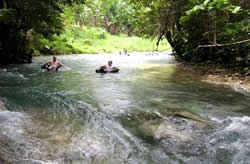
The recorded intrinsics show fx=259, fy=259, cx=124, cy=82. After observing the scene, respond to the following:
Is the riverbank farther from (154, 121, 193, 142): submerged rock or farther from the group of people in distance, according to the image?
the group of people in distance

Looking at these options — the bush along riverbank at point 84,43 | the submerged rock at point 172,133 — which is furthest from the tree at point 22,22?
the bush along riverbank at point 84,43

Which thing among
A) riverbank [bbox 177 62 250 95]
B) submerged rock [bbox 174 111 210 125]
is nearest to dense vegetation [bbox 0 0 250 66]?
riverbank [bbox 177 62 250 95]

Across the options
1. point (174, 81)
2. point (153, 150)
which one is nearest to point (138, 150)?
point (153, 150)

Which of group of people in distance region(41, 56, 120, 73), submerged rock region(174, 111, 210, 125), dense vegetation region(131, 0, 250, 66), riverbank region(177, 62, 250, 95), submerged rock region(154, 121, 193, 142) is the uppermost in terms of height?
dense vegetation region(131, 0, 250, 66)

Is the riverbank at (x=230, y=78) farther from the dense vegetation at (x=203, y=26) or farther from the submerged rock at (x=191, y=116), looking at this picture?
the submerged rock at (x=191, y=116)

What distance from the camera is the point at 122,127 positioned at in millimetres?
5832

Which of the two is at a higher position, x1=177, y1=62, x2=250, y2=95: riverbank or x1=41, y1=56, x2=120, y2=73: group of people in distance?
x1=41, y1=56, x2=120, y2=73: group of people in distance

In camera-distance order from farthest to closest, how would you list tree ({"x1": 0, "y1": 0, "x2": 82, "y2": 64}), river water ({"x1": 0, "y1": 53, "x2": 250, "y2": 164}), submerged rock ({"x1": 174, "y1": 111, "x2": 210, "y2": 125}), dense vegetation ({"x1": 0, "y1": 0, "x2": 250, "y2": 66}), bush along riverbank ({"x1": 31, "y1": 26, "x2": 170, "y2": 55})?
bush along riverbank ({"x1": 31, "y1": 26, "x2": 170, "y2": 55}) → tree ({"x1": 0, "y1": 0, "x2": 82, "y2": 64}) → dense vegetation ({"x1": 0, "y1": 0, "x2": 250, "y2": 66}) → submerged rock ({"x1": 174, "y1": 111, "x2": 210, "y2": 125}) → river water ({"x1": 0, "y1": 53, "x2": 250, "y2": 164})

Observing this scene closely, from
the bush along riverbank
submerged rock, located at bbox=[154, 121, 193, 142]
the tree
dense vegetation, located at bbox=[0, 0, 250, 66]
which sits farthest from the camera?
the bush along riverbank

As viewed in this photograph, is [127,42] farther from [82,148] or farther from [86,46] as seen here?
[82,148]

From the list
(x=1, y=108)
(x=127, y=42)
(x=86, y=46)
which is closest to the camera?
(x=1, y=108)

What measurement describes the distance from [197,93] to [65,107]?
4808mm

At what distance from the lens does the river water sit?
4422 millimetres

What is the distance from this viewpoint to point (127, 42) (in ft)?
165
